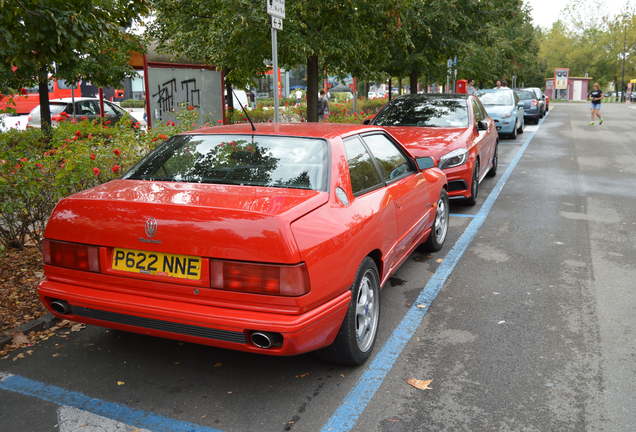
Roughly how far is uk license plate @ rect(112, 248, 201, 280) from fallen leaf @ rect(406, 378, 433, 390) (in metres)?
1.44

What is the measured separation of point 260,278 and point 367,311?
3.53 ft

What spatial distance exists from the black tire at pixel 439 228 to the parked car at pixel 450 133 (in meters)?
1.17

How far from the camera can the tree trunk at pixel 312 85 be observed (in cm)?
1163

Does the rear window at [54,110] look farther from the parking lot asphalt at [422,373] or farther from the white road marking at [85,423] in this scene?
the white road marking at [85,423]

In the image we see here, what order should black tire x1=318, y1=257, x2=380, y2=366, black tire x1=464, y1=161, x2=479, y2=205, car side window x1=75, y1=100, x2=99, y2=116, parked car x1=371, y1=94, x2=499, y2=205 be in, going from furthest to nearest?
car side window x1=75, y1=100, x2=99, y2=116
black tire x1=464, y1=161, x2=479, y2=205
parked car x1=371, y1=94, x2=499, y2=205
black tire x1=318, y1=257, x2=380, y2=366

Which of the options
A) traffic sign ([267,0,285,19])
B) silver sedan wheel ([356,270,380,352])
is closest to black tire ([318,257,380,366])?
silver sedan wheel ([356,270,380,352])

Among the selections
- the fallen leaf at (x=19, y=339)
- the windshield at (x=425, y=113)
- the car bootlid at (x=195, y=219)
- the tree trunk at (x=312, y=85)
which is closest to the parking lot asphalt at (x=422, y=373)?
the fallen leaf at (x=19, y=339)

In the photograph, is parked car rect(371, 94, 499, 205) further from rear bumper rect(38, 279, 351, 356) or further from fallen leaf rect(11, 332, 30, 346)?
fallen leaf rect(11, 332, 30, 346)

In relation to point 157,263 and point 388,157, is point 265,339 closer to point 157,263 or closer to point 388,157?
point 157,263

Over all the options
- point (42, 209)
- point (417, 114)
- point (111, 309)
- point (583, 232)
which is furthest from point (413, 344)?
point (417, 114)

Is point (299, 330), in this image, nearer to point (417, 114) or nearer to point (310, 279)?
point (310, 279)

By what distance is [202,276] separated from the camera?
3.15 metres

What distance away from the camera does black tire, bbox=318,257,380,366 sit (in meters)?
3.55

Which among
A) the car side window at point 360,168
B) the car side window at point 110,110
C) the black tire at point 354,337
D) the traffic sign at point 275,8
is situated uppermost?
the traffic sign at point 275,8
